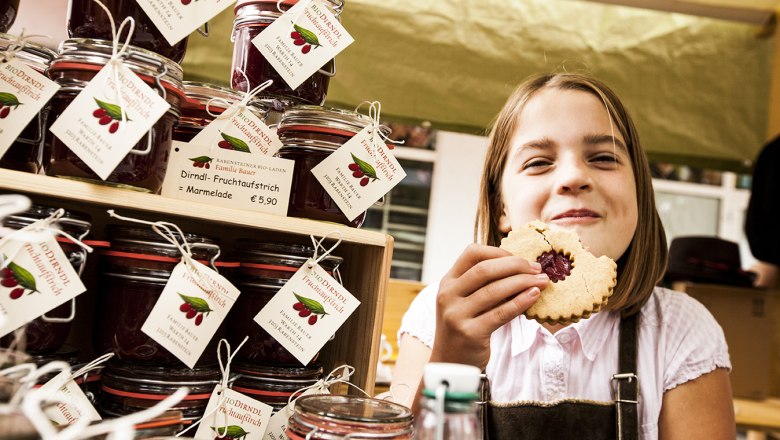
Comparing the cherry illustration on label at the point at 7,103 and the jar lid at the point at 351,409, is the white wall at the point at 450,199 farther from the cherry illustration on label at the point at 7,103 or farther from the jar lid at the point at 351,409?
the cherry illustration on label at the point at 7,103

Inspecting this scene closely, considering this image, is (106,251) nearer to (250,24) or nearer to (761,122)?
(250,24)

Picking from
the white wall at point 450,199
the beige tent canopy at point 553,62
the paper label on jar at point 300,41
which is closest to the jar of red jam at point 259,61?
the paper label on jar at point 300,41

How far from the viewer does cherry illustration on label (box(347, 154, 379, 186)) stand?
1.21 meters

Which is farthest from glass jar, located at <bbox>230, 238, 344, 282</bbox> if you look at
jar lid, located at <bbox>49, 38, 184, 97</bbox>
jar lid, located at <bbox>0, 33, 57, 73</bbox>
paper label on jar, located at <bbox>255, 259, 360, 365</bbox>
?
jar lid, located at <bbox>0, 33, 57, 73</bbox>

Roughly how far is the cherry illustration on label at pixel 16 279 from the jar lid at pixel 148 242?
0.15m

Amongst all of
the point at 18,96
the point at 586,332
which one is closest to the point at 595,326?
the point at 586,332

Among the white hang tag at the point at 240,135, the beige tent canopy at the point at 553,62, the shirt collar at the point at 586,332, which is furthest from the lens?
the beige tent canopy at the point at 553,62

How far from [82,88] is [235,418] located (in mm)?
570

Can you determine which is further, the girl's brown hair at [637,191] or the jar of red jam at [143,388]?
the girl's brown hair at [637,191]

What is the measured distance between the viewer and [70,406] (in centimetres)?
99

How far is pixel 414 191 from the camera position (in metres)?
6.35

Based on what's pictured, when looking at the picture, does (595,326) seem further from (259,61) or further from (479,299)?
(259,61)

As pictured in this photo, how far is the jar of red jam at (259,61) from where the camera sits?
125cm

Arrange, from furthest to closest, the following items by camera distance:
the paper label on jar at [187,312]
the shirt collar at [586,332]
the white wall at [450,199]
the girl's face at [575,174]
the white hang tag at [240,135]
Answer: the white wall at [450,199], the shirt collar at [586,332], the girl's face at [575,174], the white hang tag at [240,135], the paper label on jar at [187,312]
